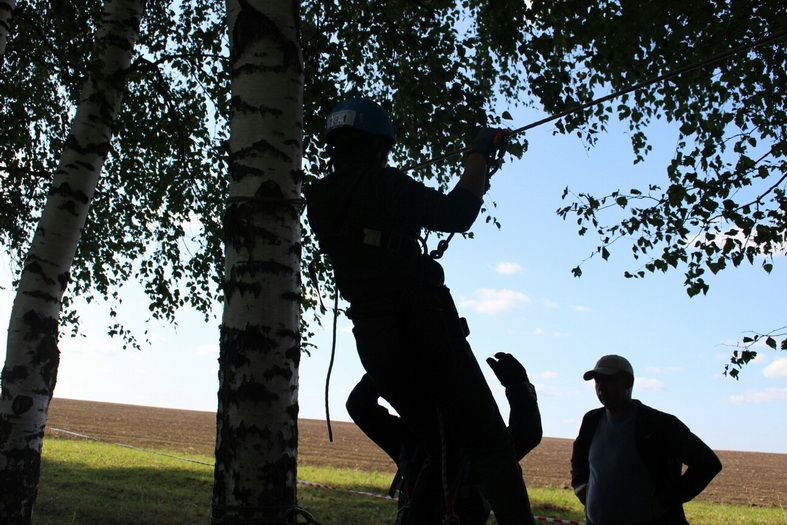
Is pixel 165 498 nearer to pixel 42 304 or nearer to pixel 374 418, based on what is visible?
pixel 42 304

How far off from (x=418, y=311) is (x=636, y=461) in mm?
2527

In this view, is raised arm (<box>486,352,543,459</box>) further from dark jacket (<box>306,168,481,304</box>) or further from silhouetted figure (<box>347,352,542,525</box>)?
dark jacket (<box>306,168,481,304</box>)

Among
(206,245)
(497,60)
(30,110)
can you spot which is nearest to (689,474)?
(497,60)

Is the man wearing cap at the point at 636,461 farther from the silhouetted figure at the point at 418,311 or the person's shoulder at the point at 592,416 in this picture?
the silhouetted figure at the point at 418,311

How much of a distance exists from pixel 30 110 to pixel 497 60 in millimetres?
6676

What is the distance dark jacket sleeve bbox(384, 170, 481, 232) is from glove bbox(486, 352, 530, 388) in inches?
27.9

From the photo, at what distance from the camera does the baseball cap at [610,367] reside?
17.2 feet

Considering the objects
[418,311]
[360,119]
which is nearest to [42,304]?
[360,119]

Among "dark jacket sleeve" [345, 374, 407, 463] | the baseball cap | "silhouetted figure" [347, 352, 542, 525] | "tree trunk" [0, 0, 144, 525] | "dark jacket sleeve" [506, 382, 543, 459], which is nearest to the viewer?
"silhouetted figure" [347, 352, 542, 525]

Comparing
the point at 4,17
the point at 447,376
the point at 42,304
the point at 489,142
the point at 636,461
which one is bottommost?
the point at 636,461

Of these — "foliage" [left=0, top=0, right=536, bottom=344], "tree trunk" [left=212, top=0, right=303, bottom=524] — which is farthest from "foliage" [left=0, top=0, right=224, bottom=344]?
"tree trunk" [left=212, top=0, right=303, bottom=524]

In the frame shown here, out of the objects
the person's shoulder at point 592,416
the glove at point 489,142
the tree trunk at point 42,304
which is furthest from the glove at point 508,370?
the tree trunk at point 42,304

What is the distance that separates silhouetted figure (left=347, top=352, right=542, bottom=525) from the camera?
132 inches

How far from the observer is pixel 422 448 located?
11.8 feet
